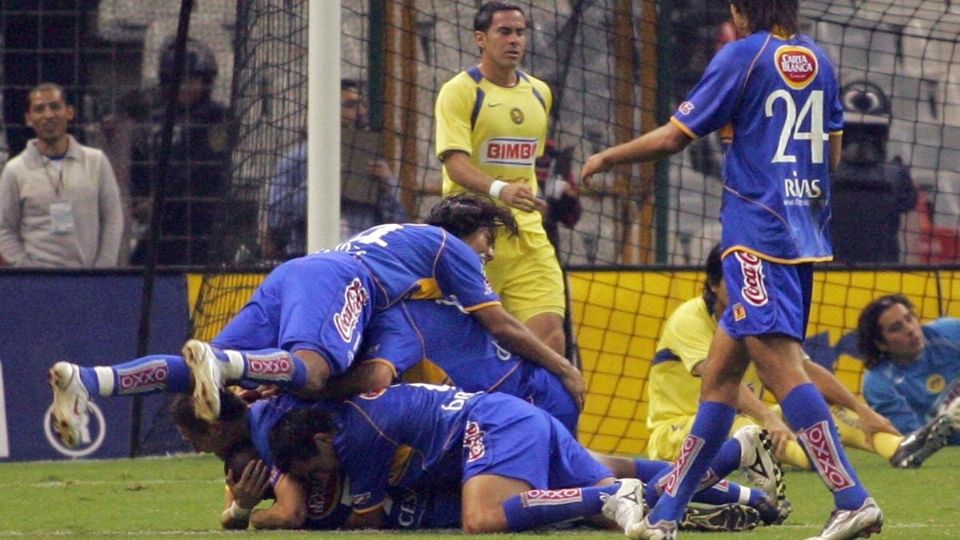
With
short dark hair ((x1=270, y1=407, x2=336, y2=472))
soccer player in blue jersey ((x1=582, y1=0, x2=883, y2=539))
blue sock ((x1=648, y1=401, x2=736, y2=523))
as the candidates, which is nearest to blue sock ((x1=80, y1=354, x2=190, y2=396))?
short dark hair ((x1=270, y1=407, x2=336, y2=472))

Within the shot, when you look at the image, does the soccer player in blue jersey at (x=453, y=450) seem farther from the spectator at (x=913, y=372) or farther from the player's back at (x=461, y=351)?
the spectator at (x=913, y=372)

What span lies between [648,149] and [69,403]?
2.10 m

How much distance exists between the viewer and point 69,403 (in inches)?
263

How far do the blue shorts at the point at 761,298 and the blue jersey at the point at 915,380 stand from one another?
193 inches

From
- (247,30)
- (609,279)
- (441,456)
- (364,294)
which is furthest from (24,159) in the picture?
(441,456)

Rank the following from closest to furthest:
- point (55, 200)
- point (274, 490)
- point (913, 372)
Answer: point (274, 490)
point (913, 372)
point (55, 200)

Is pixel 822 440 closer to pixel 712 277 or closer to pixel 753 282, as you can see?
pixel 753 282

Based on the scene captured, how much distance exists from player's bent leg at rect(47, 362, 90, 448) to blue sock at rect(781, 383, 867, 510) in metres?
2.33

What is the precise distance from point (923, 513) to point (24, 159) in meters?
6.42

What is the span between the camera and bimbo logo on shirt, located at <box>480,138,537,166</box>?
31.8ft

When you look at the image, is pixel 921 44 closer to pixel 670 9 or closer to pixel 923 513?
pixel 670 9

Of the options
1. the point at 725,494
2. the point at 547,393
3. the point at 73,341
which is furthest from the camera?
the point at 73,341

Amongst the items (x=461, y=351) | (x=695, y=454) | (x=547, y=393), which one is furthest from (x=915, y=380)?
(x=695, y=454)

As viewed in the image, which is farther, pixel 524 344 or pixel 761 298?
pixel 524 344
